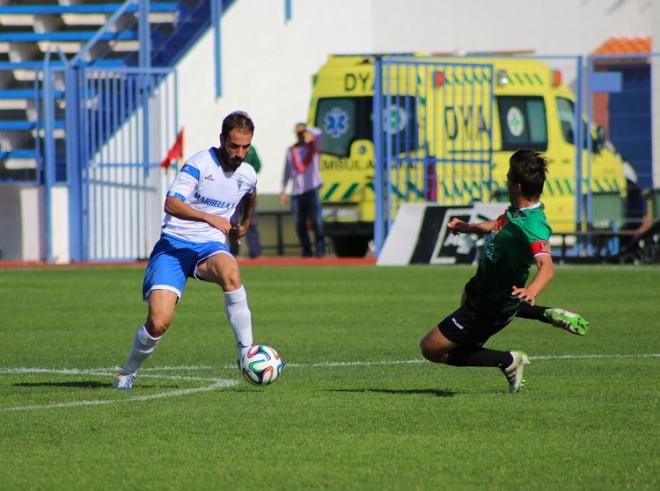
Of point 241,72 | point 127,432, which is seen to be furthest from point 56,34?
point 127,432

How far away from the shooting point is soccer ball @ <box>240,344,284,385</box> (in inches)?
353

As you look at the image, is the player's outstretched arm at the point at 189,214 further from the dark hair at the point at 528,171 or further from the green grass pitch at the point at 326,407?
the dark hair at the point at 528,171

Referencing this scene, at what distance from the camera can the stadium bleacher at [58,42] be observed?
86.5 feet

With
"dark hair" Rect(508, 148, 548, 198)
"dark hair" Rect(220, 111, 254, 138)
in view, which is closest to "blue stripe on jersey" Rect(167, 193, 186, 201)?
"dark hair" Rect(220, 111, 254, 138)

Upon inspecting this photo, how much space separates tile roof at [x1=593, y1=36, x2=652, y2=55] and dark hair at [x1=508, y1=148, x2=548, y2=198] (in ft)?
78.8

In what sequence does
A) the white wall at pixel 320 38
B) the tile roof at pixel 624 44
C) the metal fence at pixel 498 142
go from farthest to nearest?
1. the tile roof at pixel 624 44
2. the white wall at pixel 320 38
3. the metal fence at pixel 498 142

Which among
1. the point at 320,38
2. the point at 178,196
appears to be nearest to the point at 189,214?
the point at 178,196

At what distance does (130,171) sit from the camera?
24.6 m

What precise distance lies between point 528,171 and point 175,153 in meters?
16.1

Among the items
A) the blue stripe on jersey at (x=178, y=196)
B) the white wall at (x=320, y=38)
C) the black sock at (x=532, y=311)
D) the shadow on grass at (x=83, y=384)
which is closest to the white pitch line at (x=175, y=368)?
the shadow on grass at (x=83, y=384)

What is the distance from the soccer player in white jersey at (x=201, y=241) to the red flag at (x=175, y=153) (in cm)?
1459

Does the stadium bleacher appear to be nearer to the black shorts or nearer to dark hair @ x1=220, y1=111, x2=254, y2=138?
dark hair @ x1=220, y1=111, x2=254, y2=138

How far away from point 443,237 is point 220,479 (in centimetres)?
1621

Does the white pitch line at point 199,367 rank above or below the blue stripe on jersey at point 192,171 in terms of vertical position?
below
